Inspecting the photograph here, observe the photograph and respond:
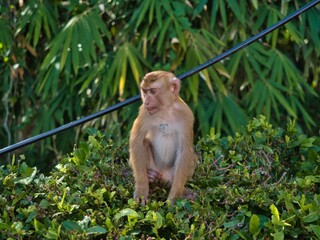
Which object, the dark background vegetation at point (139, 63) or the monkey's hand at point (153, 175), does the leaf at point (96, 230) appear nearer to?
the monkey's hand at point (153, 175)

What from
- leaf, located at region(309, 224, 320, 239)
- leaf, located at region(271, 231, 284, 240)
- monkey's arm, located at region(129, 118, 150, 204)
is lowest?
leaf, located at region(309, 224, 320, 239)

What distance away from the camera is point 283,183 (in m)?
4.79

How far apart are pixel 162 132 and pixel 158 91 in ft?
0.76

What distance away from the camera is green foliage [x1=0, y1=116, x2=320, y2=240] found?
4.16 metres

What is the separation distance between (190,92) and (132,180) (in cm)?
372

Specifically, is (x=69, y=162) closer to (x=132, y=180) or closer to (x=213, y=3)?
(x=132, y=180)

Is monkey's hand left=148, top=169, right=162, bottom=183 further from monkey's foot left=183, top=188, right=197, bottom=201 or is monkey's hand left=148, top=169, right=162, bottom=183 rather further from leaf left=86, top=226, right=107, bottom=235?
leaf left=86, top=226, right=107, bottom=235

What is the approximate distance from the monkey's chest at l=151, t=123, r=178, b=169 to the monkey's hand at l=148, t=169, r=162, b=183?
0.29ft

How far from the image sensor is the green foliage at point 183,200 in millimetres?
4160

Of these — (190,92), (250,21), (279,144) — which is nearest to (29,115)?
(190,92)

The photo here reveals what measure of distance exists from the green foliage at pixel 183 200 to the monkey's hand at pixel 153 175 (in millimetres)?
57

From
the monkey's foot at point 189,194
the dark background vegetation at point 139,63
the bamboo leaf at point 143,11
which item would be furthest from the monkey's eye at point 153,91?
the bamboo leaf at point 143,11

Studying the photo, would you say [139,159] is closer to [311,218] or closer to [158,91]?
[158,91]

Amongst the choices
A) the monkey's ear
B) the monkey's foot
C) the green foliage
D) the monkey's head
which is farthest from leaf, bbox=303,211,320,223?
the monkey's ear
